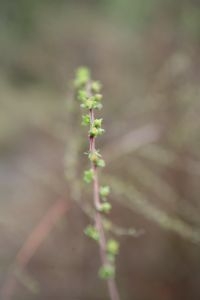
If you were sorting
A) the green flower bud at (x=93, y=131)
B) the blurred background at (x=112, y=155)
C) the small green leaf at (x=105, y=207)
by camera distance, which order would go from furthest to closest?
the blurred background at (x=112, y=155) < the small green leaf at (x=105, y=207) < the green flower bud at (x=93, y=131)

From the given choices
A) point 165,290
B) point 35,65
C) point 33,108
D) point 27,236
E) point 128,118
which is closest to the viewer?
point 165,290

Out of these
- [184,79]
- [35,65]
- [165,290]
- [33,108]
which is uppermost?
[35,65]

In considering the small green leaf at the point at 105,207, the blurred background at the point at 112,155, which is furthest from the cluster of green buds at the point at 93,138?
the blurred background at the point at 112,155

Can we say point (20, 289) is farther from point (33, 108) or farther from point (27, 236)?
point (33, 108)

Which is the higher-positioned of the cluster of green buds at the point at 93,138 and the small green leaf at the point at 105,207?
the cluster of green buds at the point at 93,138

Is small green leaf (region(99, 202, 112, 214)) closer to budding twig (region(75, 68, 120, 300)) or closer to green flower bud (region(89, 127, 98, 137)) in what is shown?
budding twig (region(75, 68, 120, 300))

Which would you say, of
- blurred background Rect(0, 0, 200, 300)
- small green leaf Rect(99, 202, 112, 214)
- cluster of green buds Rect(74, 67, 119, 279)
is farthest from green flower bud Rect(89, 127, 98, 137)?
blurred background Rect(0, 0, 200, 300)

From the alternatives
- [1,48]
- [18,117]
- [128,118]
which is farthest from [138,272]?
[1,48]

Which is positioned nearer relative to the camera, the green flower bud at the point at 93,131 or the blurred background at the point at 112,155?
the green flower bud at the point at 93,131

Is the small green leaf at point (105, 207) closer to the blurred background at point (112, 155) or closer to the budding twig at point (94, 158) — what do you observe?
the budding twig at point (94, 158)
